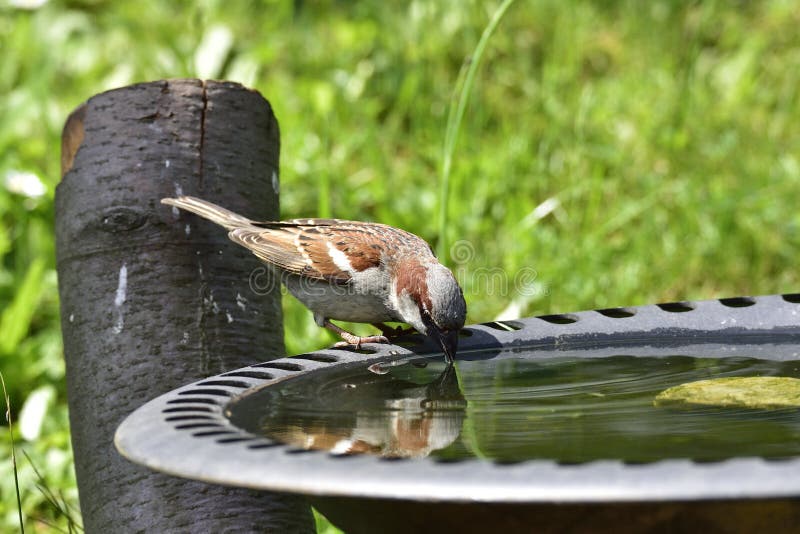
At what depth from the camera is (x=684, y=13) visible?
6625 millimetres

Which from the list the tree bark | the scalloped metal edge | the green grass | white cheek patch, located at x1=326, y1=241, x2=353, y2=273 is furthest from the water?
the green grass

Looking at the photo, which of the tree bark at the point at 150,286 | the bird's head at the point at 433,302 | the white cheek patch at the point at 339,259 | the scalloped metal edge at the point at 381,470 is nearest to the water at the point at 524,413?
the scalloped metal edge at the point at 381,470

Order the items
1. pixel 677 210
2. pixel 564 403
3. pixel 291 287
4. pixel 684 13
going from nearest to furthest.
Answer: pixel 564 403, pixel 291 287, pixel 677 210, pixel 684 13

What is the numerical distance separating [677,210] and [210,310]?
3349 millimetres

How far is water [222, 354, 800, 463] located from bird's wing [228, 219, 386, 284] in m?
0.92

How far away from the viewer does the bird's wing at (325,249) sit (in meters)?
3.14

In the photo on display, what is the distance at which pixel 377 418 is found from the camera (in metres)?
1.72

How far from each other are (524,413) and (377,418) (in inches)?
11.7

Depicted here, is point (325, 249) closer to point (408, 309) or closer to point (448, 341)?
point (408, 309)

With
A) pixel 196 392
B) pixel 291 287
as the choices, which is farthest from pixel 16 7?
pixel 196 392

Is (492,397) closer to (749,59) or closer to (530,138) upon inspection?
(530,138)

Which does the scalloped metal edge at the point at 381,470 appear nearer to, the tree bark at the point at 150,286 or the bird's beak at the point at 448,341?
the tree bark at the point at 150,286

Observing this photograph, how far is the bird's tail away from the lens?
7.95 ft

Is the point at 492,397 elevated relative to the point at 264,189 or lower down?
lower down
